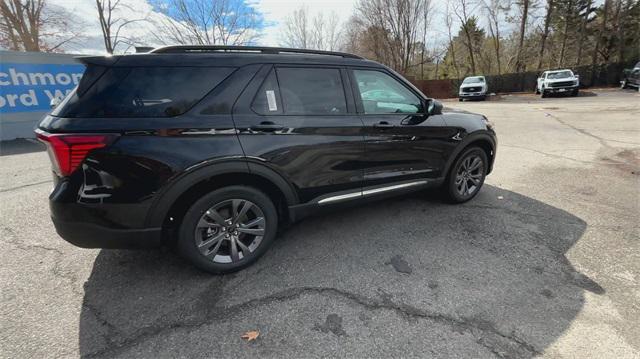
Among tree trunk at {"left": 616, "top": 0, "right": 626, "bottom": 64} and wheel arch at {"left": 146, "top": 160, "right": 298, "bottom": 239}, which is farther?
tree trunk at {"left": 616, "top": 0, "right": 626, "bottom": 64}

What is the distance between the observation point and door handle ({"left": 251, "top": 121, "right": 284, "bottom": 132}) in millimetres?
2541

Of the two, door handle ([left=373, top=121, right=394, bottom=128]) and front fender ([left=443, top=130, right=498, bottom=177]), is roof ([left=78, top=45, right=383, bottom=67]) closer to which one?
door handle ([left=373, top=121, right=394, bottom=128])

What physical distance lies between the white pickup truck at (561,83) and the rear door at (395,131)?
2462 centimetres

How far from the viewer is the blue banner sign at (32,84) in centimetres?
899

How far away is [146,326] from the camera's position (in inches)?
83.8

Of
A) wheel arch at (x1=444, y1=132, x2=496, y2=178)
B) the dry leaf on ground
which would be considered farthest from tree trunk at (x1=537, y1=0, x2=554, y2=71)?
the dry leaf on ground

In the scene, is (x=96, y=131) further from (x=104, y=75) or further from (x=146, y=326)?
(x=146, y=326)

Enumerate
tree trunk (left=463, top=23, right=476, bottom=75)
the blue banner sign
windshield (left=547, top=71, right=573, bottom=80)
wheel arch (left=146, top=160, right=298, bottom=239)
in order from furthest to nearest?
tree trunk (left=463, top=23, right=476, bottom=75), windshield (left=547, top=71, right=573, bottom=80), the blue banner sign, wheel arch (left=146, top=160, right=298, bottom=239)

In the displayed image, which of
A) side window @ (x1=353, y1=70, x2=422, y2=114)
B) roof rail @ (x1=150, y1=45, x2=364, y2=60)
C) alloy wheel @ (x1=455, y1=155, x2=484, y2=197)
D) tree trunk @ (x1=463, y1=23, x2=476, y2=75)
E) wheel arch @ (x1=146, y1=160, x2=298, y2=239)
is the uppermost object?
tree trunk @ (x1=463, y1=23, x2=476, y2=75)

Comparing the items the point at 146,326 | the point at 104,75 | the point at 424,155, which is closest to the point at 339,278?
the point at 146,326

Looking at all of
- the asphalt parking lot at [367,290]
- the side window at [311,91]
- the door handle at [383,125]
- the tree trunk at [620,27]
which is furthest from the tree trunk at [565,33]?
the side window at [311,91]

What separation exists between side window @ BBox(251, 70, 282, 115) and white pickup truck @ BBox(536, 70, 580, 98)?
26.4m

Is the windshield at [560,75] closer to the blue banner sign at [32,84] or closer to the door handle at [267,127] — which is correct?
the door handle at [267,127]

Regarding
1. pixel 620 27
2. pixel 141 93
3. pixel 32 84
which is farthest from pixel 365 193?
pixel 620 27
